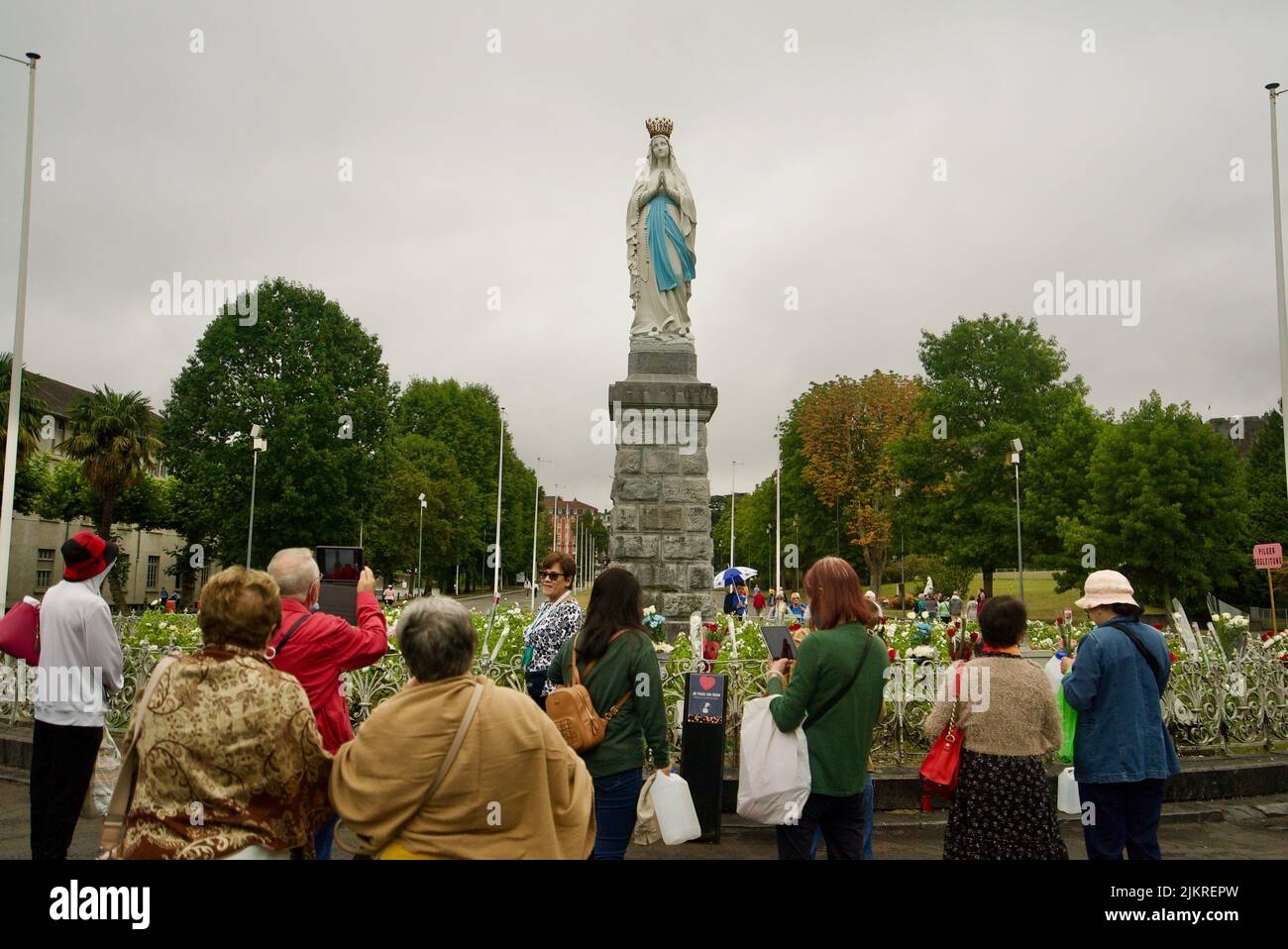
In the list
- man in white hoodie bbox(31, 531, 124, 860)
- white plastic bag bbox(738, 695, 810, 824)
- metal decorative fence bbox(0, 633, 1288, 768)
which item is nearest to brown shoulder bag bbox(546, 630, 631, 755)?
white plastic bag bbox(738, 695, 810, 824)

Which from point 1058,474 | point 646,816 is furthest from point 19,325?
point 1058,474

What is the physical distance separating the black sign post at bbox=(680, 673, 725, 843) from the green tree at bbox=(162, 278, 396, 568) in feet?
97.9

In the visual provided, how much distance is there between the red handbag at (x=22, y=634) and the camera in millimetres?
5273

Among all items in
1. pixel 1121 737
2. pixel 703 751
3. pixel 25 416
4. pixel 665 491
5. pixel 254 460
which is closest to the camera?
pixel 1121 737

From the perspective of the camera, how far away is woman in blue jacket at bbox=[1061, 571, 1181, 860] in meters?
4.58

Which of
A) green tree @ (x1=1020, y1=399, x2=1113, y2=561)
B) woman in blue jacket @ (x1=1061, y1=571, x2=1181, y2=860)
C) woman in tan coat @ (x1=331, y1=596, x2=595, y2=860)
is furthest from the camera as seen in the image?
green tree @ (x1=1020, y1=399, x2=1113, y2=561)

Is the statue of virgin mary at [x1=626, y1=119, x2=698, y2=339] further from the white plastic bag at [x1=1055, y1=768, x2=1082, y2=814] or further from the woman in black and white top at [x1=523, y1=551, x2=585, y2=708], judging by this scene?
the white plastic bag at [x1=1055, y1=768, x2=1082, y2=814]

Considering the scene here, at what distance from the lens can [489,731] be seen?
294cm

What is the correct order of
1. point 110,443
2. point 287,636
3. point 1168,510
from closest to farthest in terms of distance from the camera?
point 287,636, point 1168,510, point 110,443

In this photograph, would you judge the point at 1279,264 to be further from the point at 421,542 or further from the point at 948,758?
the point at 421,542

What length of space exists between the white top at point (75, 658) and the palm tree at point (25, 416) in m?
26.8

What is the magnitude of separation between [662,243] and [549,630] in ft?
30.4

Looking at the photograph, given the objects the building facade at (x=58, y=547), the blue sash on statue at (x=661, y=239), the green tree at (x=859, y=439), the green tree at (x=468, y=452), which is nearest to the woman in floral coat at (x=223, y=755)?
the blue sash on statue at (x=661, y=239)
